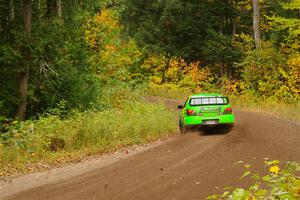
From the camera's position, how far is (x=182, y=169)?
11.2 m

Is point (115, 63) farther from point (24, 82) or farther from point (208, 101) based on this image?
point (208, 101)

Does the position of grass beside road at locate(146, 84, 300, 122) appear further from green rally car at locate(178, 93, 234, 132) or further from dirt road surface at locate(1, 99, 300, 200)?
dirt road surface at locate(1, 99, 300, 200)

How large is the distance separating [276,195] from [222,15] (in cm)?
3763

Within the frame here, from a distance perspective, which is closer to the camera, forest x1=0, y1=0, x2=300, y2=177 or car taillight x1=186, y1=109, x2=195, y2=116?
forest x1=0, y1=0, x2=300, y2=177

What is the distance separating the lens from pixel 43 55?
20016mm

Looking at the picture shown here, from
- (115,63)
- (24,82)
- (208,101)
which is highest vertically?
(115,63)

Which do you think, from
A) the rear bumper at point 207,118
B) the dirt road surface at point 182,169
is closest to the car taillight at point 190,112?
the rear bumper at point 207,118

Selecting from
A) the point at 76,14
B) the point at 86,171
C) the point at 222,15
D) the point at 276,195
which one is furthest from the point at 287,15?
the point at 276,195

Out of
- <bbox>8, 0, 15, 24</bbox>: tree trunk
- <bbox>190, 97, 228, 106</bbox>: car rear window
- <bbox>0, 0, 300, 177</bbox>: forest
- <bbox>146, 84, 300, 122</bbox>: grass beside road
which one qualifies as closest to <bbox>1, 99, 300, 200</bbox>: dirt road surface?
<bbox>190, 97, 228, 106</bbox>: car rear window

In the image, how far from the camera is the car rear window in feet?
59.3

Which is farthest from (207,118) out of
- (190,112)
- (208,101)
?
(208,101)

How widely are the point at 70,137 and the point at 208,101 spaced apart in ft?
19.7

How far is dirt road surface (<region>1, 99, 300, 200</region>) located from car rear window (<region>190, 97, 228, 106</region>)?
54.5 inches

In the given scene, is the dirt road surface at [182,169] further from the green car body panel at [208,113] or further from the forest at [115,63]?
the forest at [115,63]
